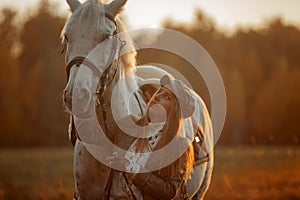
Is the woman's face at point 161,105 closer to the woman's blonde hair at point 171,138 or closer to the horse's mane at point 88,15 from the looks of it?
the woman's blonde hair at point 171,138

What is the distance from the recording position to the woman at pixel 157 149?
4688 millimetres

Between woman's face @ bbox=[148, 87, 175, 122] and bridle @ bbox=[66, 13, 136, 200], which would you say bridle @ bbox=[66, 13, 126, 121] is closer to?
bridle @ bbox=[66, 13, 136, 200]

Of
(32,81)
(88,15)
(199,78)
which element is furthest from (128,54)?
(32,81)

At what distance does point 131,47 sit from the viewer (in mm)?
5074

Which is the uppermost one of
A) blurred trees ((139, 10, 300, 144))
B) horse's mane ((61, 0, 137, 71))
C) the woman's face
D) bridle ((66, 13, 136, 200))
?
horse's mane ((61, 0, 137, 71))

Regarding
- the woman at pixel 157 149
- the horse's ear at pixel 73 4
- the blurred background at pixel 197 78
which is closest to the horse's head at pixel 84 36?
the horse's ear at pixel 73 4

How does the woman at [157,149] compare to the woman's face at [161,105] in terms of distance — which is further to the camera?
the woman's face at [161,105]

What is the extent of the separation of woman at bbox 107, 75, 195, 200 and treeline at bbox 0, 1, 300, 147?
34.6 m

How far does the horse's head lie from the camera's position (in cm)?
433

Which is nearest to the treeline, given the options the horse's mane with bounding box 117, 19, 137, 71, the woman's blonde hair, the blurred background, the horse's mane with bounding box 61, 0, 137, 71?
the blurred background

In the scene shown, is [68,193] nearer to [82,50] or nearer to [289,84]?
[82,50]

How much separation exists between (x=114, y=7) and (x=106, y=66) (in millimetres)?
530

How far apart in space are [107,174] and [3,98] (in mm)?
39941

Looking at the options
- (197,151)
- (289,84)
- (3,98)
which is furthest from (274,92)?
(197,151)
